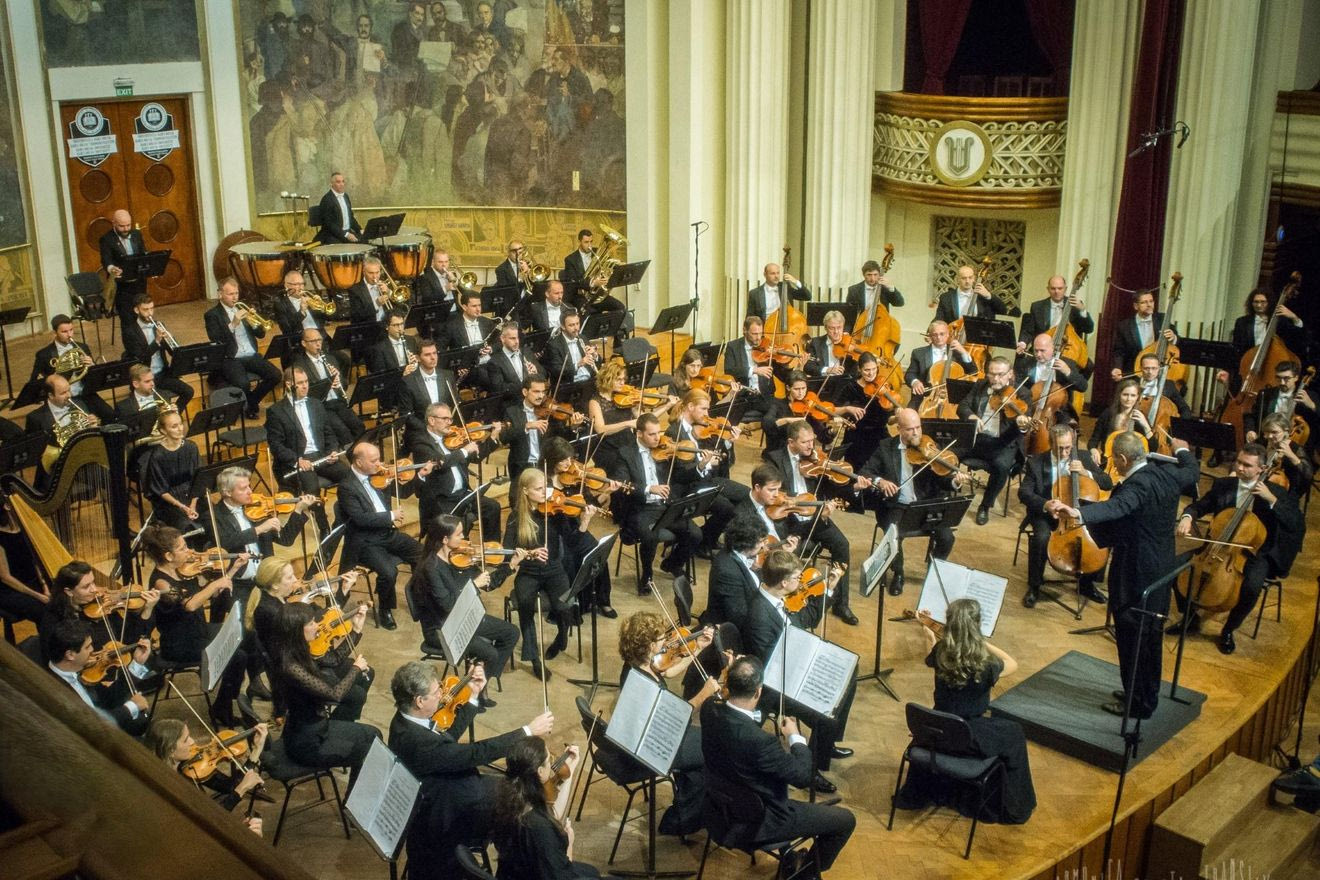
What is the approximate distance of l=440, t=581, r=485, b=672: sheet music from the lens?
20.0ft

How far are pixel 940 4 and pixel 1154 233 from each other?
327 centimetres

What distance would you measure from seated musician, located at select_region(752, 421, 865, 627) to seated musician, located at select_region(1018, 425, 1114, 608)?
113 cm

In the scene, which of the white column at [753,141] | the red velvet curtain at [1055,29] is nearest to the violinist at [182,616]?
the white column at [753,141]

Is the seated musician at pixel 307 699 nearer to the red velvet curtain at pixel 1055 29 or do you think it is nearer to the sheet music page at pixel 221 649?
the sheet music page at pixel 221 649

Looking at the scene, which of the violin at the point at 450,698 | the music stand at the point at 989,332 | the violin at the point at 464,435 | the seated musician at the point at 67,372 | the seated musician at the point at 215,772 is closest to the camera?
the seated musician at the point at 215,772

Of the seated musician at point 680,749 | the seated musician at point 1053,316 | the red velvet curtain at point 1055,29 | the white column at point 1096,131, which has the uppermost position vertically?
the red velvet curtain at point 1055,29

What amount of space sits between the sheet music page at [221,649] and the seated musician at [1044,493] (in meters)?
4.94

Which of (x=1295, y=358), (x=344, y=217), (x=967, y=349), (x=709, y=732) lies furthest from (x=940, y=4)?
(x=709, y=732)

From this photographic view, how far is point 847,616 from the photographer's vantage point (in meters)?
8.66

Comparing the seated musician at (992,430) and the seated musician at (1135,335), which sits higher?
the seated musician at (1135,335)

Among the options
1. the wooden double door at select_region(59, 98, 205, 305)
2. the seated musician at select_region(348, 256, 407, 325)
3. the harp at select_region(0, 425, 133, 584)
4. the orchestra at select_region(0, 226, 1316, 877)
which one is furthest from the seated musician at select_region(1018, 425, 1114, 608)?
the wooden double door at select_region(59, 98, 205, 305)

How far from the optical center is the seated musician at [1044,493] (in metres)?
8.59

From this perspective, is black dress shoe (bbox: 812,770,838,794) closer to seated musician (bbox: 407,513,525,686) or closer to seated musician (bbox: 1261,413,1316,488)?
seated musician (bbox: 407,513,525,686)

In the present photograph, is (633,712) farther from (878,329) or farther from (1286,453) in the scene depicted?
(878,329)
